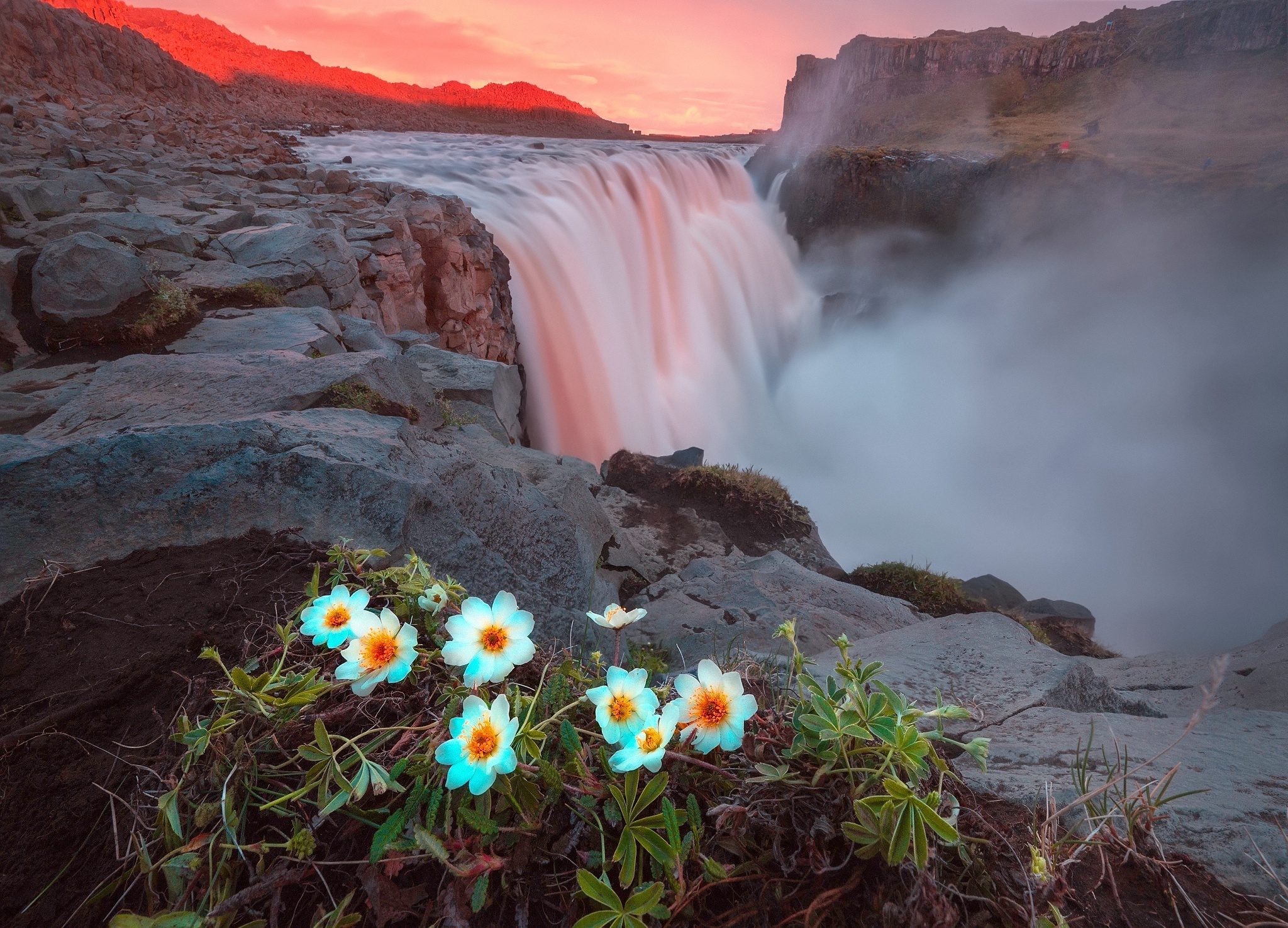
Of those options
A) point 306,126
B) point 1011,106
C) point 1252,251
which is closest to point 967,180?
point 1252,251

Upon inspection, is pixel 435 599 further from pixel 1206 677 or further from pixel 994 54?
pixel 994 54

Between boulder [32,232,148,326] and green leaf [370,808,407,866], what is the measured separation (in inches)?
208

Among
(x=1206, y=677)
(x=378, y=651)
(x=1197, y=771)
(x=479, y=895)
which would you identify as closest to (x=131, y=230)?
(x=378, y=651)

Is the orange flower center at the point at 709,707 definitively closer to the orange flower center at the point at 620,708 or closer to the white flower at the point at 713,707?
the white flower at the point at 713,707

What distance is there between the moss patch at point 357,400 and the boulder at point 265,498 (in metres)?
0.39

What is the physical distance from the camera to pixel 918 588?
7.94m

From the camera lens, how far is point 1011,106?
42.7 metres

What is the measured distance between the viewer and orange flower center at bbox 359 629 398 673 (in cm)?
118

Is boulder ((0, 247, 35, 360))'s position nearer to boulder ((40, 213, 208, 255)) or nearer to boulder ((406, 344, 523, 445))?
boulder ((40, 213, 208, 255))

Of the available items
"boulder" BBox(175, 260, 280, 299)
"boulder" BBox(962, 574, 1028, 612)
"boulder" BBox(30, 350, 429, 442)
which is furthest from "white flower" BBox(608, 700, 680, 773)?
"boulder" BBox(962, 574, 1028, 612)

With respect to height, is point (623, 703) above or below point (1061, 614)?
above

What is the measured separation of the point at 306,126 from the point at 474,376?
23.8m

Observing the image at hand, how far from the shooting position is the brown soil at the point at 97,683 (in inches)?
43.7

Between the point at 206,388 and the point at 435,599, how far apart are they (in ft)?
9.65
